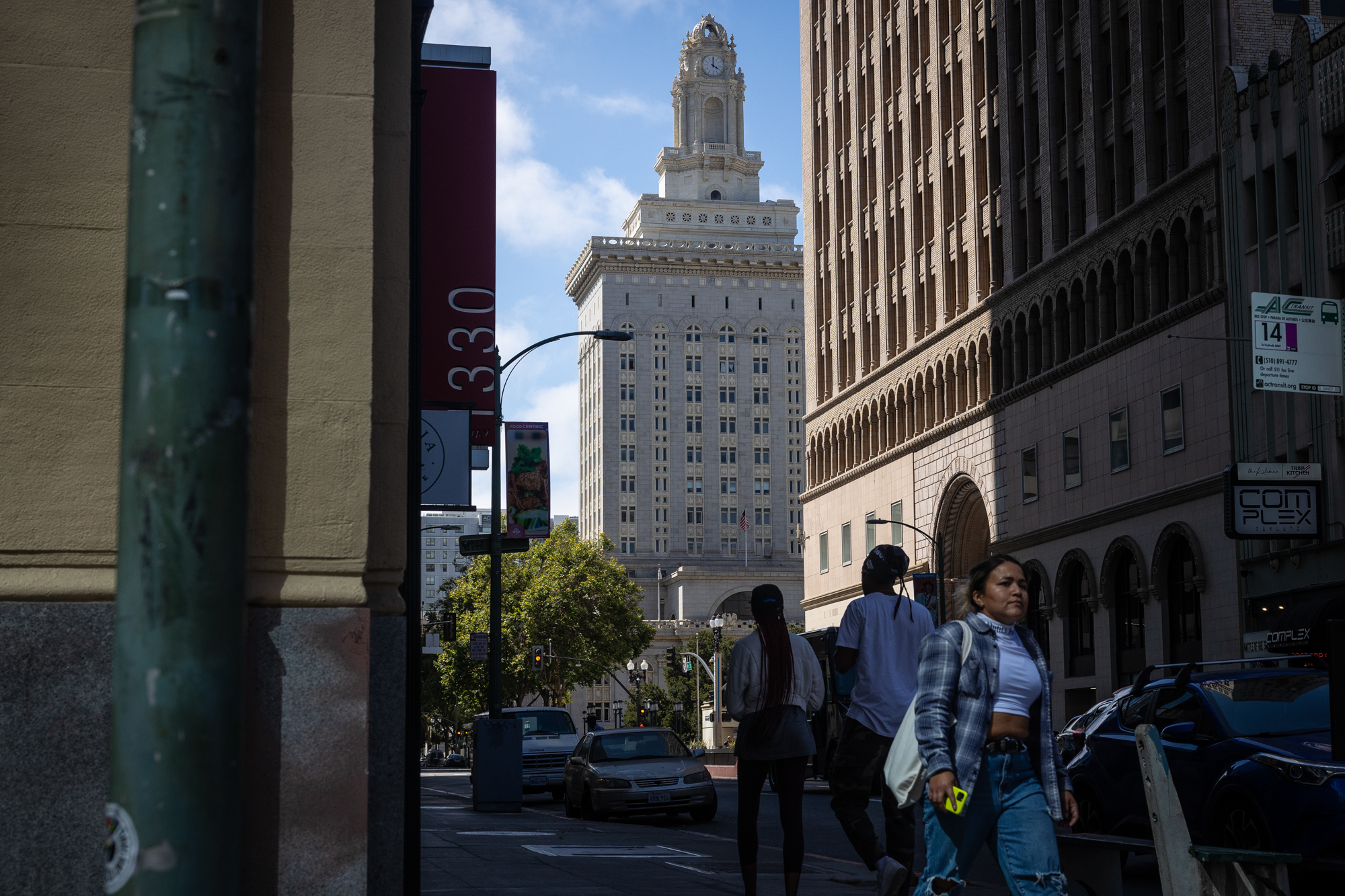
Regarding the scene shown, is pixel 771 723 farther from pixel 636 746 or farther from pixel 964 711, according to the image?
pixel 636 746

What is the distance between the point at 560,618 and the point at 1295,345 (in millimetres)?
62002

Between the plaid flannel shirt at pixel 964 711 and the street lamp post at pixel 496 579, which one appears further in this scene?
the street lamp post at pixel 496 579

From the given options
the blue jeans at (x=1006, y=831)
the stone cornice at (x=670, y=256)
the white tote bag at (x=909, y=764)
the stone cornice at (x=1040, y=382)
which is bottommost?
the blue jeans at (x=1006, y=831)

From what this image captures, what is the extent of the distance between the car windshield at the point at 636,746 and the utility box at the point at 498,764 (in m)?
1.22

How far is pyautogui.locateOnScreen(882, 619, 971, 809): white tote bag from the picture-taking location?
20.2 ft

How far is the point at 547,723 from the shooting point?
33688mm

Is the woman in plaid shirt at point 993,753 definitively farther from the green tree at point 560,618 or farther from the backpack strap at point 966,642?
the green tree at point 560,618

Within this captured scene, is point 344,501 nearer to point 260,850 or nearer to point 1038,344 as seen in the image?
point 260,850

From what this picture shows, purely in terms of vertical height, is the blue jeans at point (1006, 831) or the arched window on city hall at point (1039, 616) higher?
the arched window on city hall at point (1039, 616)

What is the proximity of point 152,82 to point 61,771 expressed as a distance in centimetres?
257

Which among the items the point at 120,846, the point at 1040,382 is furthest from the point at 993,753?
the point at 1040,382

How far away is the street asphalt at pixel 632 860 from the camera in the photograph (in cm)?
1106

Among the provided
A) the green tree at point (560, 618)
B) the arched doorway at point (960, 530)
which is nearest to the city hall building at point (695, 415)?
the green tree at point (560, 618)

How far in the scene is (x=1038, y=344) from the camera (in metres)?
46.9
